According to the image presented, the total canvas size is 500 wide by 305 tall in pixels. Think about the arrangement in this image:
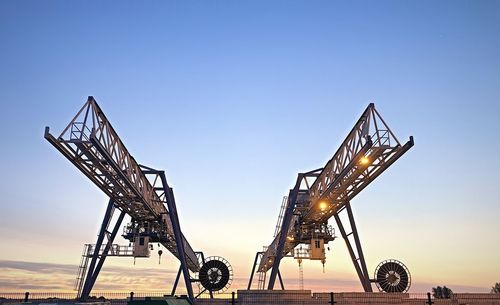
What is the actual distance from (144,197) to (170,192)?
3.59 metres

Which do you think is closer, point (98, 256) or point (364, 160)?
point (364, 160)

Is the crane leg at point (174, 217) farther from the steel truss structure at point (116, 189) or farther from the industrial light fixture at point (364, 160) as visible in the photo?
the industrial light fixture at point (364, 160)

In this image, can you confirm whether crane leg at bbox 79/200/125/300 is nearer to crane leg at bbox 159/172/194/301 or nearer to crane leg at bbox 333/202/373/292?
crane leg at bbox 159/172/194/301

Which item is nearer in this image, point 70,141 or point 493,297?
point 70,141

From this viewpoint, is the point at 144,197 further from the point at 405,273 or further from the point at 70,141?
the point at 405,273

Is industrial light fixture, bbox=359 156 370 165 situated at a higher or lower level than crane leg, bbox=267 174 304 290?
higher

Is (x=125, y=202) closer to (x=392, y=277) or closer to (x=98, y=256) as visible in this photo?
(x=98, y=256)

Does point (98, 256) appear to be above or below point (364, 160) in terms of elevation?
below

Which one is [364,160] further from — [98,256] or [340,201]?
[98,256]

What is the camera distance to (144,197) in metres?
28.7

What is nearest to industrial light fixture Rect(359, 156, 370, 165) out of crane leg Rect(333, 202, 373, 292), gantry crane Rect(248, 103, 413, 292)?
gantry crane Rect(248, 103, 413, 292)

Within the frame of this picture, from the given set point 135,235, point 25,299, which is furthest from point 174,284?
point 25,299

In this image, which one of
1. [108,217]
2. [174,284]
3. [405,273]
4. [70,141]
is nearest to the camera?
[70,141]

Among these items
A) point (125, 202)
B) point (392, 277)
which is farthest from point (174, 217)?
point (392, 277)
